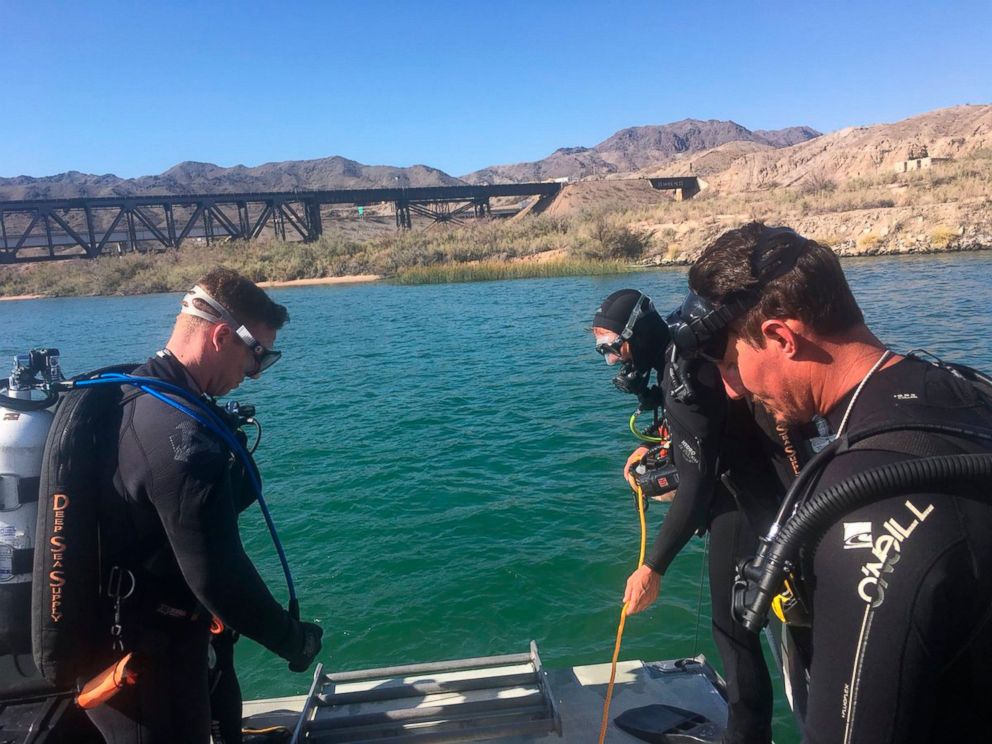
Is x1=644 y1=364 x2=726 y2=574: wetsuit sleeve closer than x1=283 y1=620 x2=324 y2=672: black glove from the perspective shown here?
No

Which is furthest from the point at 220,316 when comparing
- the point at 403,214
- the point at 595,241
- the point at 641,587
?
the point at 403,214

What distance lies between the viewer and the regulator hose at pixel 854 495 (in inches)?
45.6

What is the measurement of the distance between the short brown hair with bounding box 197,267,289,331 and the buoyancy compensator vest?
0.59 meters

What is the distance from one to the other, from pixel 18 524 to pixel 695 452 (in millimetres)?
2216

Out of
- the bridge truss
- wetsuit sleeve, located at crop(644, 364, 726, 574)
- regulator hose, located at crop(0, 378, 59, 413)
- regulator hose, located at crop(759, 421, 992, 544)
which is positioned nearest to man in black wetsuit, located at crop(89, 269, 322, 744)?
regulator hose, located at crop(0, 378, 59, 413)

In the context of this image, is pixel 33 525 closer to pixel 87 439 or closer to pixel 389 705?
pixel 87 439

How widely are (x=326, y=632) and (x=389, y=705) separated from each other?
2.58m

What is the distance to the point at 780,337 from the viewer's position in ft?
5.08

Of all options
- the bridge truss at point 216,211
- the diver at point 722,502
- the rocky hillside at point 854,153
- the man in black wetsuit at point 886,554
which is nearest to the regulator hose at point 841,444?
the man in black wetsuit at point 886,554

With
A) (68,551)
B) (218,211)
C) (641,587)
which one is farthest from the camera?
(218,211)

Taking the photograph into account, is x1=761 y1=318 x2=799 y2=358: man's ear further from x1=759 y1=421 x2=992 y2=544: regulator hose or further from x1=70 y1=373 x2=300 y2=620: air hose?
x1=70 y1=373 x2=300 y2=620: air hose

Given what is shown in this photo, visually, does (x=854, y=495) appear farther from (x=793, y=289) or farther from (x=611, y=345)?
(x=611, y=345)

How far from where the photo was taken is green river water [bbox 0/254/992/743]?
5.39 meters

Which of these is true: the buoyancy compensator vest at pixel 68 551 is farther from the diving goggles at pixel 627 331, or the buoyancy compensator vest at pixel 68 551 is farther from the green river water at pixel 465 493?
the green river water at pixel 465 493
